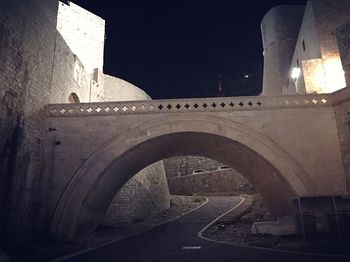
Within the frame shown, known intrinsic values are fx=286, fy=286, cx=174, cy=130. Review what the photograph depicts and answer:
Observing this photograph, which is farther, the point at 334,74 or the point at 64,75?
the point at 334,74

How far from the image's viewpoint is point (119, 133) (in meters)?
12.9

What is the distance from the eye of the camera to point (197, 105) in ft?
44.3

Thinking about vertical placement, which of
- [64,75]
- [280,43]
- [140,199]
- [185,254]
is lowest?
[185,254]

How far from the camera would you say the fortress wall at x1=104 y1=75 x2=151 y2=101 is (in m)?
25.7

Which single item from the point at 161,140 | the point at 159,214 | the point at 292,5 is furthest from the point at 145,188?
the point at 292,5

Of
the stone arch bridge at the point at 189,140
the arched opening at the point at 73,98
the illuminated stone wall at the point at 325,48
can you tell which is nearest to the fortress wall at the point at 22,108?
the stone arch bridge at the point at 189,140

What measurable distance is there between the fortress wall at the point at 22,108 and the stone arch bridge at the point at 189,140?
75 cm

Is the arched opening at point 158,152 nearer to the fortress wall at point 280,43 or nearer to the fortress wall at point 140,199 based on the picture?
the fortress wall at point 140,199

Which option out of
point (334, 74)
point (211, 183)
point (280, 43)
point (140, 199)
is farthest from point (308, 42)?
point (211, 183)

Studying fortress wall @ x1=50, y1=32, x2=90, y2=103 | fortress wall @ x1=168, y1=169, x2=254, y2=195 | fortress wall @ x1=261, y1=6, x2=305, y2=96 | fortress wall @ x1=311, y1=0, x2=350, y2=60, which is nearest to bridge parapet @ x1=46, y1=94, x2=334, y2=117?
fortress wall @ x1=50, y1=32, x2=90, y2=103

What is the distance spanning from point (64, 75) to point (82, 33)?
11018 mm

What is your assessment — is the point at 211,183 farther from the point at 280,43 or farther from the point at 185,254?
the point at 185,254

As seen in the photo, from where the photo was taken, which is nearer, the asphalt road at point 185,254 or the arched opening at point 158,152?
the asphalt road at point 185,254

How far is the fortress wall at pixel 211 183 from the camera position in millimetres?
33794
